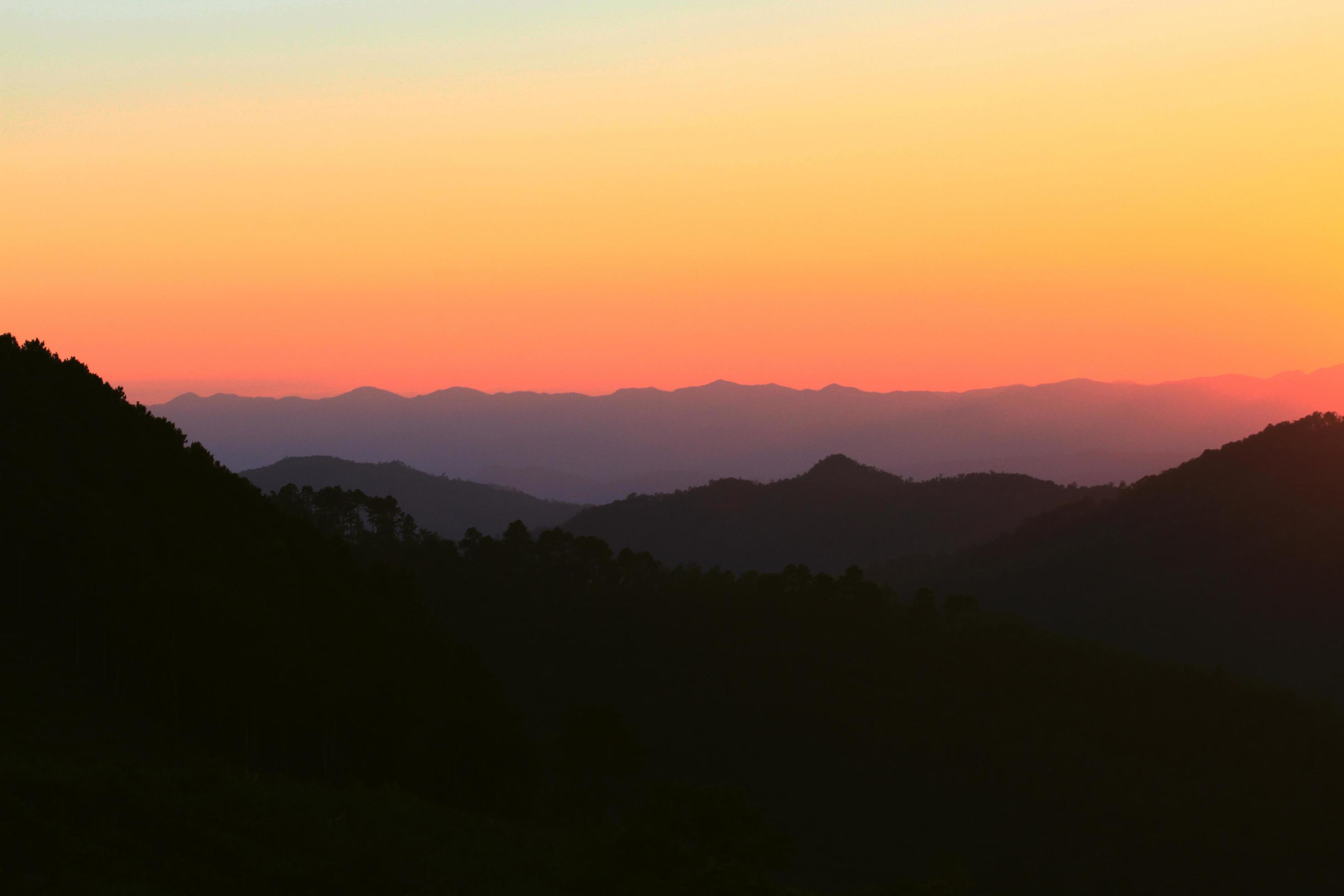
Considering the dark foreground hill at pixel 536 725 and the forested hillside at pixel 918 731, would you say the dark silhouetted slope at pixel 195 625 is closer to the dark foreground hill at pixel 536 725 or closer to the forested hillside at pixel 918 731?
the dark foreground hill at pixel 536 725

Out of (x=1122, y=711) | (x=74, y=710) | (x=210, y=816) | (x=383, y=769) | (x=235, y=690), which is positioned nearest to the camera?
(x=210, y=816)

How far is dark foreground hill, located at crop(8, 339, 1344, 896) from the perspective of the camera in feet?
149

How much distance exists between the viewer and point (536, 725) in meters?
102

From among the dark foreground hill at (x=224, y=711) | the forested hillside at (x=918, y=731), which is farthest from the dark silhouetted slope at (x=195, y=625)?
the forested hillside at (x=918, y=731)

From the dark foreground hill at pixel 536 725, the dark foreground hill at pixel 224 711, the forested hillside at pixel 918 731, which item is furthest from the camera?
the forested hillside at pixel 918 731

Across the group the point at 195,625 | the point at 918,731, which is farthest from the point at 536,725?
the point at 195,625

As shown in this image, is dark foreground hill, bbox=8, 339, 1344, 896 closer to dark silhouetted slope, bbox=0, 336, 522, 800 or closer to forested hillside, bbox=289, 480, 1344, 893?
dark silhouetted slope, bbox=0, 336, 522, 800

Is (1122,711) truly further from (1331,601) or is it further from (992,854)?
(1331,601)

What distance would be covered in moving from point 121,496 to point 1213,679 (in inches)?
4003

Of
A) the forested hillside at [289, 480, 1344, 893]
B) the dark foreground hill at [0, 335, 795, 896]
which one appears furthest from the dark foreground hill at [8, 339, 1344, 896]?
the forested hillside at [289, 480, 1344, 893]

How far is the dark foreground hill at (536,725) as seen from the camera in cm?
4556

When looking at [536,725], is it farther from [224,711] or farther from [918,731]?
[224,711]

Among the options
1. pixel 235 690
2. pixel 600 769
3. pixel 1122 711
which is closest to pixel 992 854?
pixel 1122 711

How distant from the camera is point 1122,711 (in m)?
106
